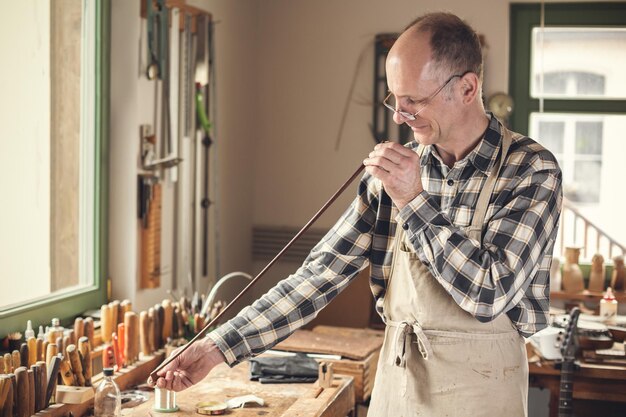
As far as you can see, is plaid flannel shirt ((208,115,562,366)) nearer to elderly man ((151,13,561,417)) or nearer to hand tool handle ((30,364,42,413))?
elderly man ((151,13,561,417))

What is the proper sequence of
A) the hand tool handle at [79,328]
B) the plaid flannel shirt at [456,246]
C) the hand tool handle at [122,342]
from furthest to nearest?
the hand tool handle at [122,342]
the hand tool handle at [79,328]
the plaid flannel shirt at [456,246]

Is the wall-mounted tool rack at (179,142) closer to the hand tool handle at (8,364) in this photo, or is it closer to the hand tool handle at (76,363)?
the hand tool handle at (76,363)

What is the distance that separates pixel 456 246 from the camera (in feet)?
5.98

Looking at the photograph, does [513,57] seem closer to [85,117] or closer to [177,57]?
[177,57]

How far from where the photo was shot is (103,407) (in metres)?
2.56

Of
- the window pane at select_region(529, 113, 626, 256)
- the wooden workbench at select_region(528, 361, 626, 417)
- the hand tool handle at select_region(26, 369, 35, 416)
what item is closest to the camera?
the hand tool handle at select_region(26, 369, 35, 416)

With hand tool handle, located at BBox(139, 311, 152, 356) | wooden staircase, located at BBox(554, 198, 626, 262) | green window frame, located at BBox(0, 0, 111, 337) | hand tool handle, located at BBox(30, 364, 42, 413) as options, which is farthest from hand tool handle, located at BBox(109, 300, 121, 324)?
wooden staircase, located at BBox(554, 198, 626, 262)

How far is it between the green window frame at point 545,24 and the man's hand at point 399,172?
149 inches

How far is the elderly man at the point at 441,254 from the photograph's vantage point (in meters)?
1.87

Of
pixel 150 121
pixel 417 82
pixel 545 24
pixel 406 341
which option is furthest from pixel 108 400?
pixel 545 24

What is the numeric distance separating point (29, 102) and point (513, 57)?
3.28 metres

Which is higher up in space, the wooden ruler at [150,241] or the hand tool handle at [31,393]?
the wooden ruler at [150,241]

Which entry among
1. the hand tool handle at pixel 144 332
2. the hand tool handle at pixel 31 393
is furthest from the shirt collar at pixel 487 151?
the hand tool handle at pixel 144 332

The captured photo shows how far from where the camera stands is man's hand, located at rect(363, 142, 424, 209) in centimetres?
187
